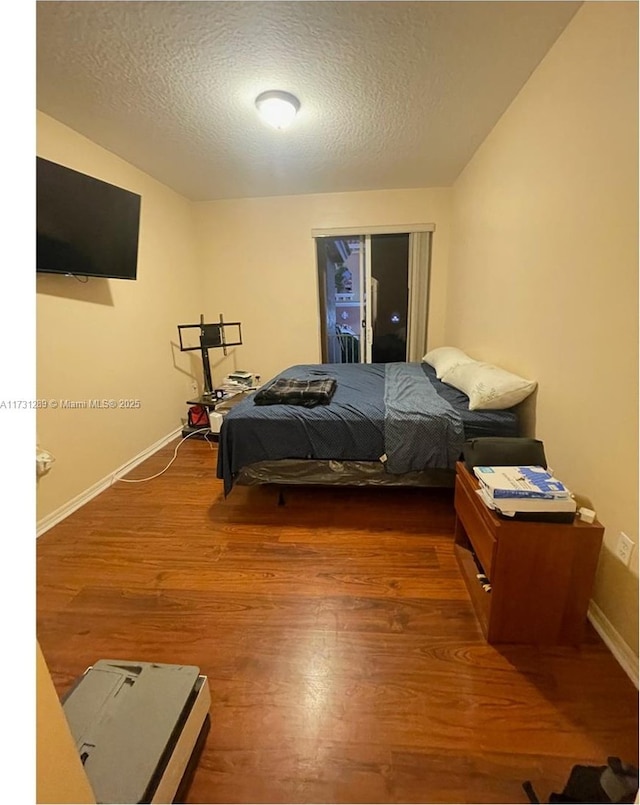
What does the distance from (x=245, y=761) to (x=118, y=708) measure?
1.34 ft

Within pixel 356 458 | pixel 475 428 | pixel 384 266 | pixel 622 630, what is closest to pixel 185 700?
pixel 356 458

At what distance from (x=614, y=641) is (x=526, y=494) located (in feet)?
2.22

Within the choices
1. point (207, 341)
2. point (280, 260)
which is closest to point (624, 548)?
point (207, 341)

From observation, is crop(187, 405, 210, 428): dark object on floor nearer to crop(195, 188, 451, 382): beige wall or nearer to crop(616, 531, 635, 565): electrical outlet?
crop(195, 188, 451, 382): beige wall

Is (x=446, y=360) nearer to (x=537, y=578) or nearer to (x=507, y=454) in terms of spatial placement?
(x=507, y=454)

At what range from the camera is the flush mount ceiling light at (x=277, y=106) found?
2021 mm

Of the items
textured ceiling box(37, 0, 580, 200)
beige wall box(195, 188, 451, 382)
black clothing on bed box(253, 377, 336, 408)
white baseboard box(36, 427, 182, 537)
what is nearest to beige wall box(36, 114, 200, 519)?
white baseboard box(36, 427, 182, 537)

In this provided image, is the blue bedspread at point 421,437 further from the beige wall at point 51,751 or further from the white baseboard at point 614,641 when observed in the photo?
the beige wall at point 51,751

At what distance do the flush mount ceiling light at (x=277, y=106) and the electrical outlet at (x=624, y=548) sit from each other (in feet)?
8.93

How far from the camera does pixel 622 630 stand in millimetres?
1301

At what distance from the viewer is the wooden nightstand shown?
1.27 m

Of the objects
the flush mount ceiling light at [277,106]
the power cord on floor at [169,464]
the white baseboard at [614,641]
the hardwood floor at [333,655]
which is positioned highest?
the flush mount ceiling light at [277,106]

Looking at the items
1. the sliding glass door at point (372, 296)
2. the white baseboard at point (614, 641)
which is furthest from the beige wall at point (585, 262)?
the sliding glass door at point (372, 296)

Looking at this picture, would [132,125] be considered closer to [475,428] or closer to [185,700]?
[475,428]
